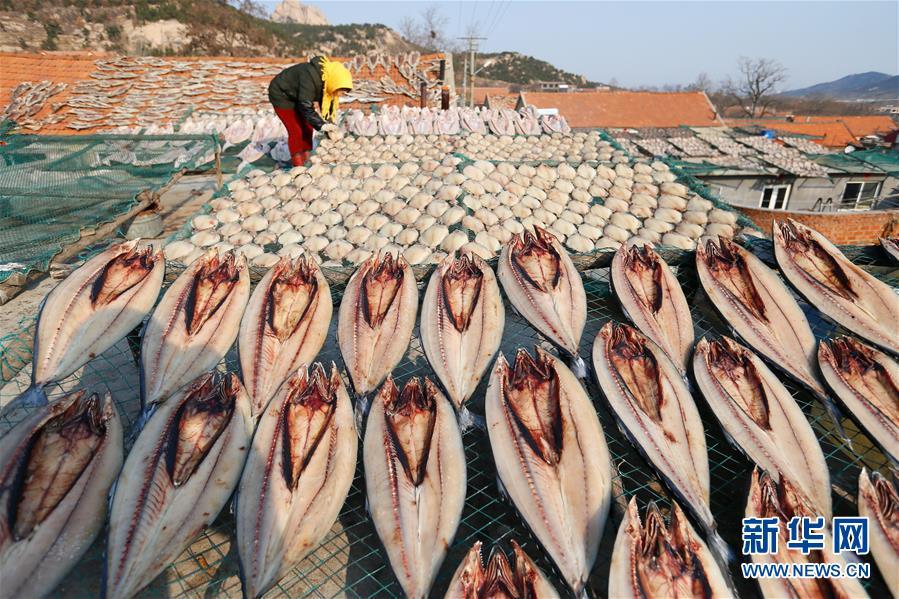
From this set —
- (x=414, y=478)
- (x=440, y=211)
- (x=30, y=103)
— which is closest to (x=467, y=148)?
(x=440, y=211)

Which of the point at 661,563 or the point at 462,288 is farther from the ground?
the point at 462,288

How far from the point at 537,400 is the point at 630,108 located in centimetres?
2155

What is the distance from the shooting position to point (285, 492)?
1956 millimetres

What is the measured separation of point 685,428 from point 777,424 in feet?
1.47

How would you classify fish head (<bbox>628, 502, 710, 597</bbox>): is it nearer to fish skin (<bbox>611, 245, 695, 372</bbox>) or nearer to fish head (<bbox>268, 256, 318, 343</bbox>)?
fish skin (<bbox>611, 245, 695, 372</bbox>)

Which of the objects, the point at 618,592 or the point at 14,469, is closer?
the point at 618,592

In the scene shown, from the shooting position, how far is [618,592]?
5.40ft

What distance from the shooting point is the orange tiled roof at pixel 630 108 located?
64.6ft

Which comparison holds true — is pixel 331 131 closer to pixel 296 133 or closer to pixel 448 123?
pixel 296 133

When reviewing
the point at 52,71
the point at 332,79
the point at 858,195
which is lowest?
the point at 858,195

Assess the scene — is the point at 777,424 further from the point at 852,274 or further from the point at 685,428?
the point at 852,274

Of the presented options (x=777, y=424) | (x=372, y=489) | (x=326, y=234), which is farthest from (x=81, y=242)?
(x=777, y=424)

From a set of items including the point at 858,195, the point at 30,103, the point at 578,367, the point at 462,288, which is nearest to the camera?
the point at 578,367

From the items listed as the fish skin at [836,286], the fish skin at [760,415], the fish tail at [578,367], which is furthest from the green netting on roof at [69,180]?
the fish skin at [836,286]
